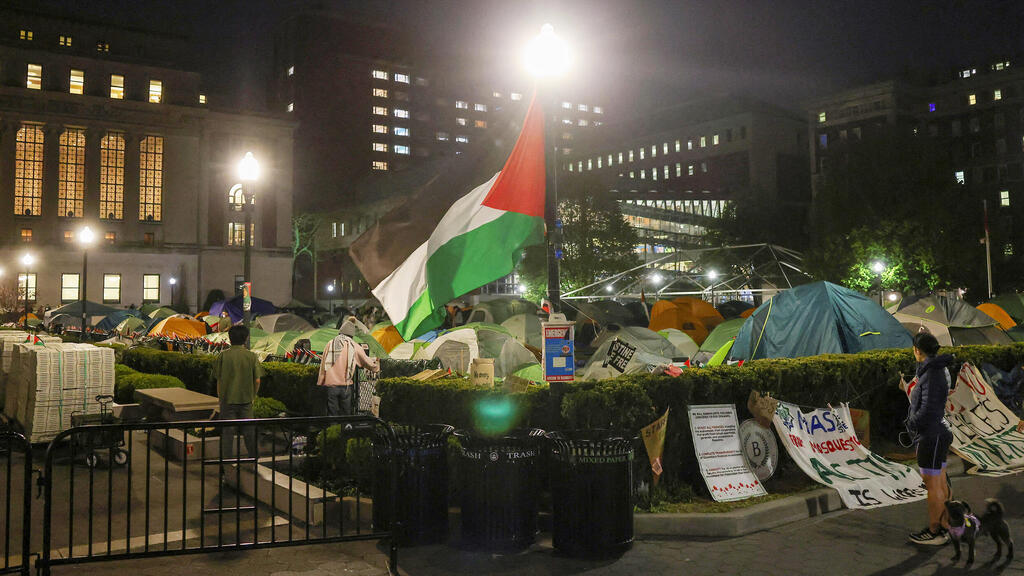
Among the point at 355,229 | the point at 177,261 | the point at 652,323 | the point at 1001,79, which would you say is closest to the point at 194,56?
the point at 177,261

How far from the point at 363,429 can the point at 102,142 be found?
2420 inches

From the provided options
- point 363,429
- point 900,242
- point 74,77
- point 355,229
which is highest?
point 74,77

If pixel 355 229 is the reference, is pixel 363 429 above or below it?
below

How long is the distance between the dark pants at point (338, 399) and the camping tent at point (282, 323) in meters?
21.4

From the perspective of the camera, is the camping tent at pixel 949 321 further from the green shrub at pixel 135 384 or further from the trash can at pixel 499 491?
the green shrub at pixel 135 384

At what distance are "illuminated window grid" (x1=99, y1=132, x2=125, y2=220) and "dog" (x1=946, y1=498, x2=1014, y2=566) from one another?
64.9m

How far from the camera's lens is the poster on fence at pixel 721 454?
809cm

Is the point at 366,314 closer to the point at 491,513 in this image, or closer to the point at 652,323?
the point at 652,323

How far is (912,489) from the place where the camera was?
8711 millimetres

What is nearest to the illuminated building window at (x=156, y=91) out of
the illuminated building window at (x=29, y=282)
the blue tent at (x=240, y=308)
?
the illuminated building window at (x=29, y=282)

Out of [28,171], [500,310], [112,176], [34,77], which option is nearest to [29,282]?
[28,171]

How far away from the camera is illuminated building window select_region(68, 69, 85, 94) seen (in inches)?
2393

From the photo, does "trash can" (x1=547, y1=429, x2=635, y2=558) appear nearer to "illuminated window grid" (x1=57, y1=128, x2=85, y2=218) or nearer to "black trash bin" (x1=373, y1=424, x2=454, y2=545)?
"black trash bin" (x1=373, y1=424, x2=454, y2=545)

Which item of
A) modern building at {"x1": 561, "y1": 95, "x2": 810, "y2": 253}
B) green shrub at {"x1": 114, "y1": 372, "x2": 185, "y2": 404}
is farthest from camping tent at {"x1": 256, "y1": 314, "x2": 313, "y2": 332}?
modern building at {"x1": 561, "y1": 95, "x2": 810, "y2": 253}
